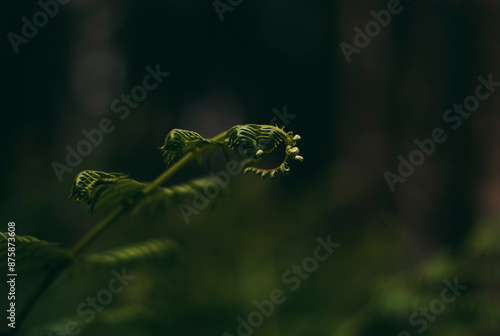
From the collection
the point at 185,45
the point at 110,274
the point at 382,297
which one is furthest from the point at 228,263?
the point at 185,45

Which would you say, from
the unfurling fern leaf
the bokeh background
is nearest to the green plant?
the unfurling fern leaf

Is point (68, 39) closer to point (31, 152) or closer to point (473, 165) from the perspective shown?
point (31, 152)

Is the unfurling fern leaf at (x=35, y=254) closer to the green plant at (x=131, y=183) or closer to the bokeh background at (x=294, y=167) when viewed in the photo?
the green plant at (x=131, y=183)

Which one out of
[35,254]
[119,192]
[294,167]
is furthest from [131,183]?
[294,167]

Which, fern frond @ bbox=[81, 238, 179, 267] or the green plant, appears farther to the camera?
fern frond @ bbox=[81, 238, 179, 267]

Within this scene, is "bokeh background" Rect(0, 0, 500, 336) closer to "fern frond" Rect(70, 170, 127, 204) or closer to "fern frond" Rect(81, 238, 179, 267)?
"fern frond" Rect(81, 238, 179, 267)

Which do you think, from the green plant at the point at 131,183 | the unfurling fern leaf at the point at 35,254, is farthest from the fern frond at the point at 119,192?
the unfurling fern leaf at the point at 35,254

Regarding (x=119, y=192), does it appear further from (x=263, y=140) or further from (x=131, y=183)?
(x=263, y=140)
